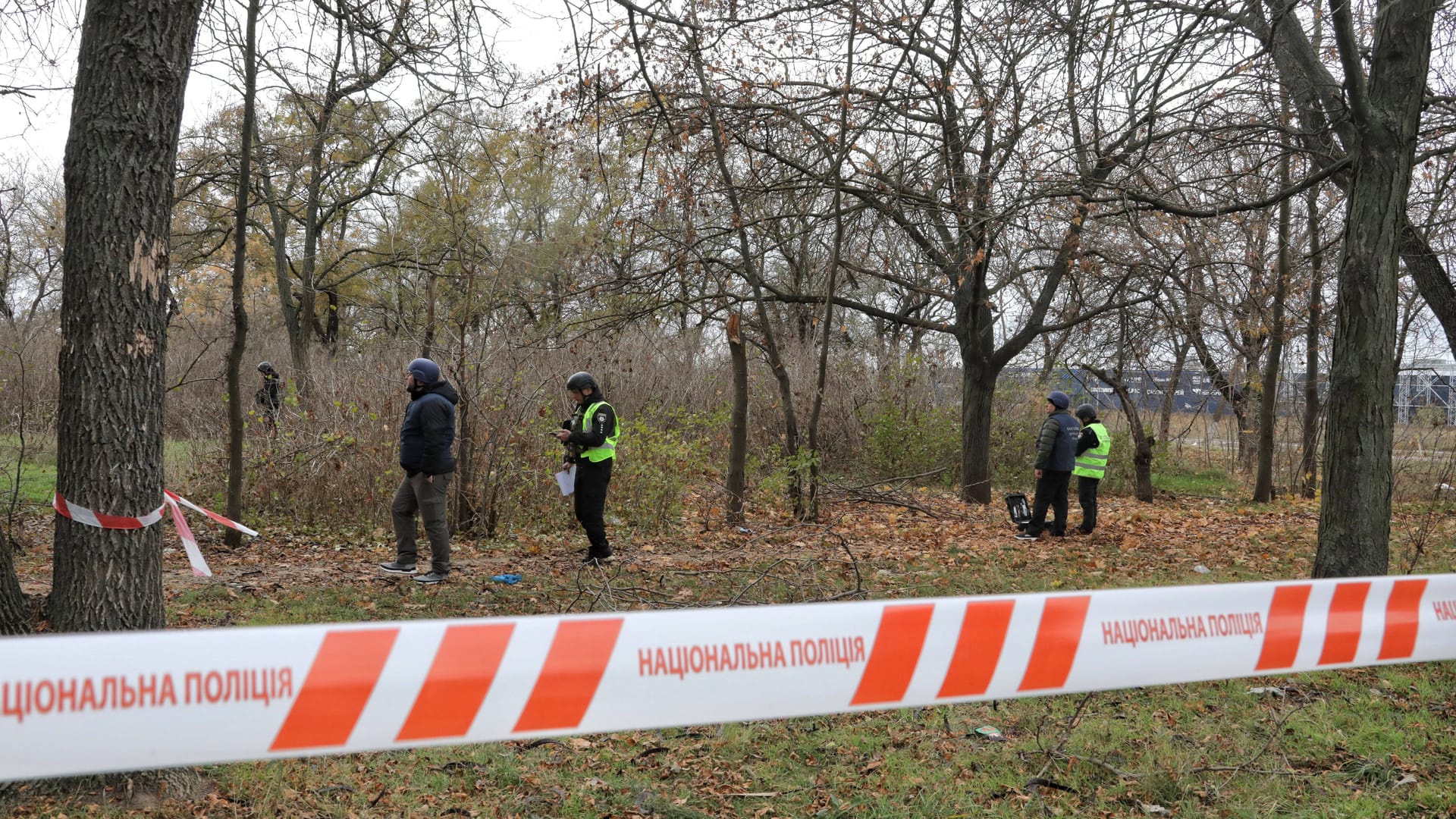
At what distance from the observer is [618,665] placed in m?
2.68

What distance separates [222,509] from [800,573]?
688 centimetres

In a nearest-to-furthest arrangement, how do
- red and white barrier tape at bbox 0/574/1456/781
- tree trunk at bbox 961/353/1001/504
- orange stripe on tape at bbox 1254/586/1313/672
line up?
red and white barrier tape at bbox 0/574/1456/781 < orange stripe on tape at bbox 1254/586/1313/672 < tree trunk at bbox 961/353/1001/504

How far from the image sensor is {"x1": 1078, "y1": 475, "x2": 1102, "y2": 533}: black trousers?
11883 mm

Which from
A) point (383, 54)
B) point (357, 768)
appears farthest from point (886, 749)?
point (383, 54)

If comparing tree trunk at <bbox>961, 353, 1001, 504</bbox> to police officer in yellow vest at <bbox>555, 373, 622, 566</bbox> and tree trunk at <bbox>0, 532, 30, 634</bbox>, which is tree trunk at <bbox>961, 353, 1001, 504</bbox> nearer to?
police officer in yellow vest at <bbox>555, 373, 622, 566</bbox>

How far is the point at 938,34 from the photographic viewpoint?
36.0 feet

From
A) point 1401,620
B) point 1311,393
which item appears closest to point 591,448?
point 1401,620

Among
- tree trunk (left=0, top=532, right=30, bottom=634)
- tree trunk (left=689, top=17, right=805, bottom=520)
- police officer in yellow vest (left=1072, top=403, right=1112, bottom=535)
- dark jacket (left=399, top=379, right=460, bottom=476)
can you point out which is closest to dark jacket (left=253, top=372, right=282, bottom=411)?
dark jacket (left=399, top=379, right=460, bottom=476)

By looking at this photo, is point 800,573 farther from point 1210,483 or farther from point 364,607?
point 1210,483

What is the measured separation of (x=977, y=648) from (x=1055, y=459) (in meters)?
8.93

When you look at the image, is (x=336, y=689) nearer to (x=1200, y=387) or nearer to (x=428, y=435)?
(x=428, y=435)

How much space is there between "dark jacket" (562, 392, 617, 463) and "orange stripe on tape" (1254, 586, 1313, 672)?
19.9 feet

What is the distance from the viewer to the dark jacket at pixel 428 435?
26.2ft

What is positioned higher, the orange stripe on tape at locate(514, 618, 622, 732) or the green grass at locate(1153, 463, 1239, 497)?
the green grass at locate(1153, 463, 1239, 497)
